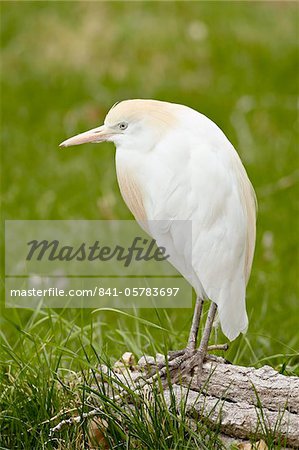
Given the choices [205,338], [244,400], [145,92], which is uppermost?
[145,92]

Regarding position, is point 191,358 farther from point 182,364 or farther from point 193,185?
point 193,185

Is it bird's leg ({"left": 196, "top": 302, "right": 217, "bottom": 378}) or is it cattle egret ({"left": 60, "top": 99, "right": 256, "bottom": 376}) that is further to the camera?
bird's leg ({"left": 196, "top": 302, "right": 217, "bottom": 378})

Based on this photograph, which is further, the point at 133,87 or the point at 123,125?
the point at 133,87

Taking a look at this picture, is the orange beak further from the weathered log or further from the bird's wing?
the weathered log

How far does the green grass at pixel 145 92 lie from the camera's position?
195 inches

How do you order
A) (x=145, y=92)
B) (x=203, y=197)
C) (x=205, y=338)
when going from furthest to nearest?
(x=145, y=92) → (x=205, y=338) → (x=203, y=197)

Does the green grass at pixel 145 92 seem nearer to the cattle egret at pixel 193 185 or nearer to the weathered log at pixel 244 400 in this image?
the weathered log at pixel 244 400

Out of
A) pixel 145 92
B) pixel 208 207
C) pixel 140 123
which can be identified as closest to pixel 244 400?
pixel 208 207

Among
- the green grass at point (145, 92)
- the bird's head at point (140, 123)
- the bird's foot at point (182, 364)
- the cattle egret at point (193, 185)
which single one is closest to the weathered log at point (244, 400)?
the bird's foot at point (182, 364)

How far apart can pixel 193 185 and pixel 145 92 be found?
4248mm

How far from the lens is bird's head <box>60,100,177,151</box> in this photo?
7.60 ft

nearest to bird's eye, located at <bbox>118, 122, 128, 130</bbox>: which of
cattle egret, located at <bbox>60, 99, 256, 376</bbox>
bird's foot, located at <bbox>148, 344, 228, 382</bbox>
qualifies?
cattle egret, located at <bbox>60, 99, 256, 376</bbox>

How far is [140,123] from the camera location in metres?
2.32

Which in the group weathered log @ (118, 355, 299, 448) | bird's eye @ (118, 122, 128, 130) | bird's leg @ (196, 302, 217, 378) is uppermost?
bird's eye @ (118, 122, 128, 130)
